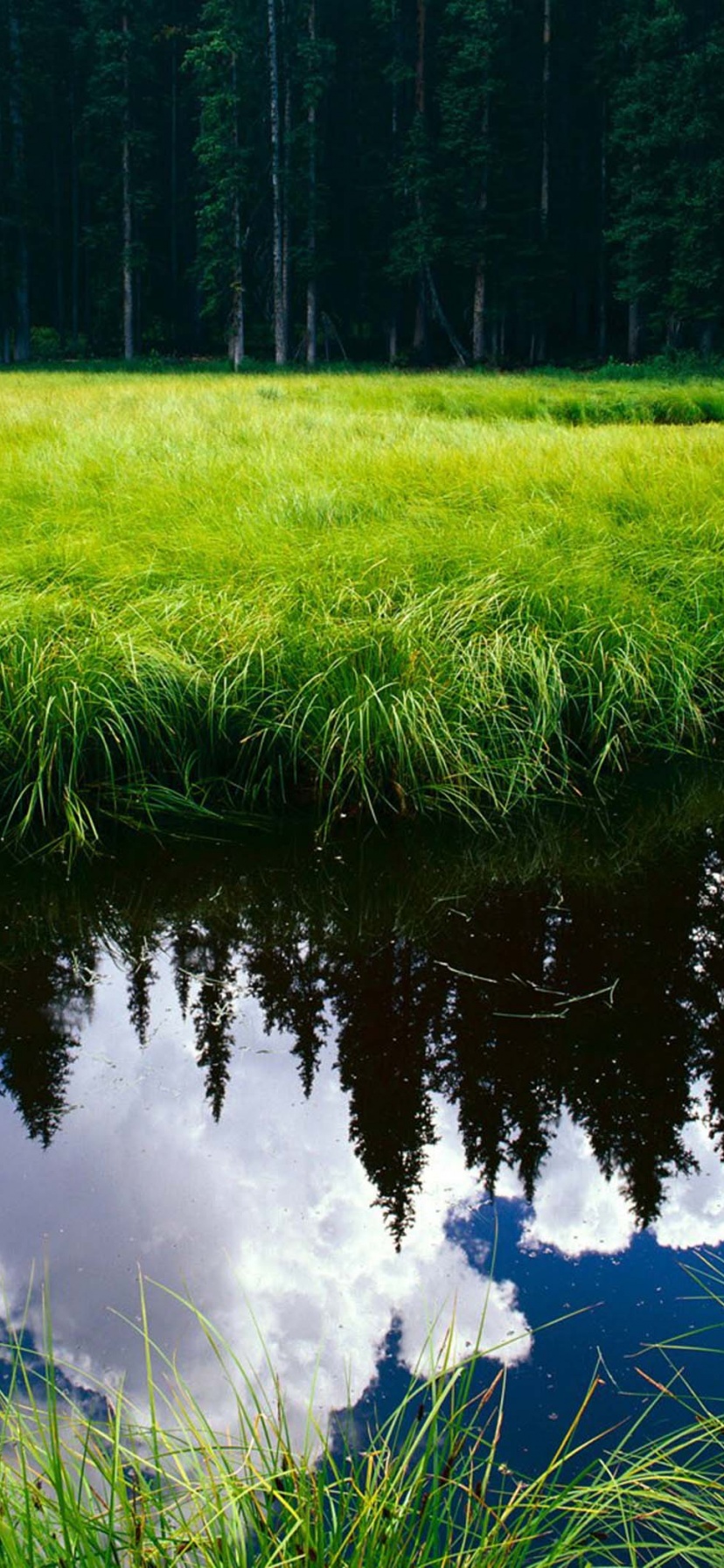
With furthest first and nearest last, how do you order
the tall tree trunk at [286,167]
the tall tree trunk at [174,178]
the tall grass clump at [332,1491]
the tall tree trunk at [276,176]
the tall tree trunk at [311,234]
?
the tall tree trunk at [174,178], the tall tree trunk at [311,234], the tall tree trunk at [286,167], the tall tree trunk at [276,176], the tall grass clump at [332,1491]

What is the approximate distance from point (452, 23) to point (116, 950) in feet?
95.9

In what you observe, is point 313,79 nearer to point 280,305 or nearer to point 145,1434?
point 280,305

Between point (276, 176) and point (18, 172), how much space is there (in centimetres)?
700

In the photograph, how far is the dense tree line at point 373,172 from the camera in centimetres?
2397

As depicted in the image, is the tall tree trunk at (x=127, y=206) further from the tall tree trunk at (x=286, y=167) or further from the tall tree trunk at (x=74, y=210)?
the tall tree trunk at (x=74, y=210)

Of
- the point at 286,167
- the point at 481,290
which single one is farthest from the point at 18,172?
the point at 481,290

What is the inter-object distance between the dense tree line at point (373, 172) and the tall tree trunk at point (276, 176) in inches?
3.7

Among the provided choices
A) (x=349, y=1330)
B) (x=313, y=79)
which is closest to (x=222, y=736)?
(x=349, y=1330)

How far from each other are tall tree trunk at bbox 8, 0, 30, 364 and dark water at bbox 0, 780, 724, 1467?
27.7m

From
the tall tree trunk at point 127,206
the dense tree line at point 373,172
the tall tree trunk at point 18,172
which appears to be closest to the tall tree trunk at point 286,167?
the dense tree line at point 373,172

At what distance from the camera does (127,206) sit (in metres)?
26.6

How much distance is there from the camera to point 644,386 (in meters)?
14.1

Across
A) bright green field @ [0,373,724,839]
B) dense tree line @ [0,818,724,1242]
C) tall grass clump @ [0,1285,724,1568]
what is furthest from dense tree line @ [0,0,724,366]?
tall grass clump @ [0,1285,724,1568]

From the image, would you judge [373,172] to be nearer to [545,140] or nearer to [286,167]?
[545,140]
